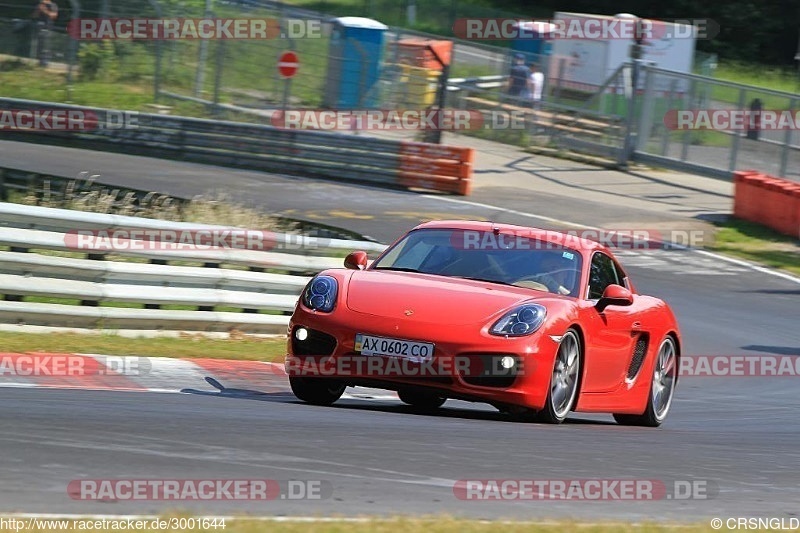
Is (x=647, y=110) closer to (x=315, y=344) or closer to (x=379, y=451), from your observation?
(x=315, y=344)

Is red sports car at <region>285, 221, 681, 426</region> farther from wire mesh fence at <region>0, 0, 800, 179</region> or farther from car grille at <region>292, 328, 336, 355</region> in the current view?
wire mesh fence at <region>0, 0, 800, 179</region>

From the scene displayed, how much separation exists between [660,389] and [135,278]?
13.6 ft

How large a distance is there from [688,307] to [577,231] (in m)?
4.55

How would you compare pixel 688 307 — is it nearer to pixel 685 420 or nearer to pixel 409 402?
pixel 685 420

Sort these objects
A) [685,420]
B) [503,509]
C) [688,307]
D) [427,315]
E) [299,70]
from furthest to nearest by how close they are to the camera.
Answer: [299,70]
[688,307]
[685,420]
[427,315]
[503,509]

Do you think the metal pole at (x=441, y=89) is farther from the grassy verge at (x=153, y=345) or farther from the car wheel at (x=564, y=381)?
the car wheel at (x=564, y=381)

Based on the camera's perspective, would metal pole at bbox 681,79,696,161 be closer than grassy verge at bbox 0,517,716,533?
No

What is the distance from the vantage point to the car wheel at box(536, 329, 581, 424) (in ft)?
27.3

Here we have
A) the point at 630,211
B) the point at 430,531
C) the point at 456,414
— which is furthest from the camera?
the point at 630,211

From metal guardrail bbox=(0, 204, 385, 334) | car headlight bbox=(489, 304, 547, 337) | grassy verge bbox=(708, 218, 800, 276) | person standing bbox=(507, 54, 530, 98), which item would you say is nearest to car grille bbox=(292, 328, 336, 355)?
car headlight bbox=(489, 304, 547, 337)

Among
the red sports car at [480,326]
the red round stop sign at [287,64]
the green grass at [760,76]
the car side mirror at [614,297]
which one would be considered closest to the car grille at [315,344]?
the red sports car at [480,326]

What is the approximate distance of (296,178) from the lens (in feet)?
80.1

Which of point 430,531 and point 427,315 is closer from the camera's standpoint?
point 430,531

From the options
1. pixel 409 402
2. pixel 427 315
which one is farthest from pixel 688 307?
pixel 427 315
